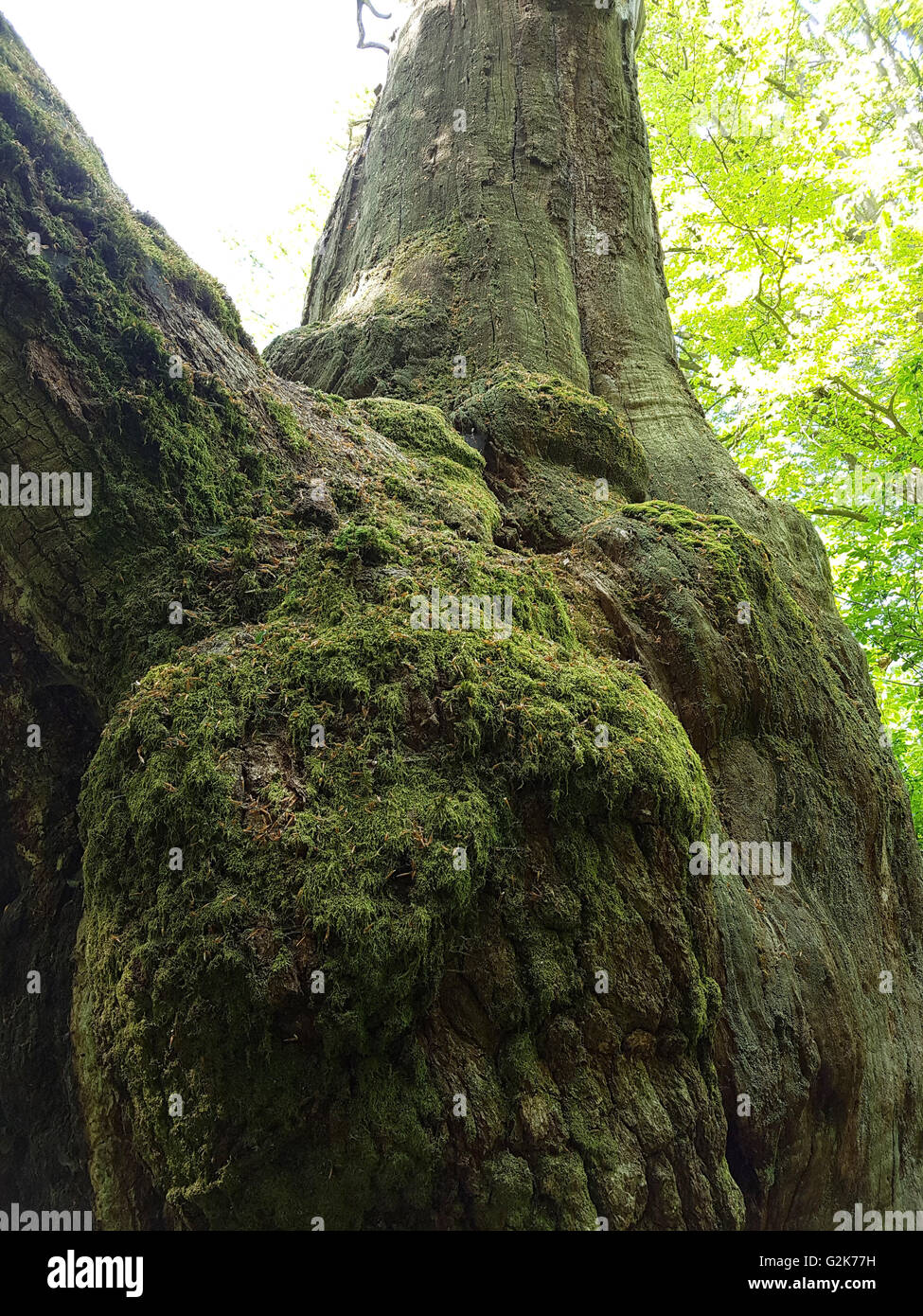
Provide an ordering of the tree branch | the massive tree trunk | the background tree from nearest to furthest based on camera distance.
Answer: the massive tree trunk → the tree branch → the background tree

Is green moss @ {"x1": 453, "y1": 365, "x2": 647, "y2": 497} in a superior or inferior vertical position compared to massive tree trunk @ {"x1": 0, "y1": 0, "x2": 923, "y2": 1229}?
superior

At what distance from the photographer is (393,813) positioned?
2.24 meters

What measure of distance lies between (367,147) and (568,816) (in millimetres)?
5941

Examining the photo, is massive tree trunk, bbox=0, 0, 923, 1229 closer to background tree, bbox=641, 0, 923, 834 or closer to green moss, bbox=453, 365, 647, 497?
green moss, bbox=453, 365, 647, 497

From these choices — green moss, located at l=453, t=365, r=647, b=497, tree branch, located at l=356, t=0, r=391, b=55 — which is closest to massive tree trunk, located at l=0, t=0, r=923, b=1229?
green moss, located at l=453, t=365, r=647, b=497

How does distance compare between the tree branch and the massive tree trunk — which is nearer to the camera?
the massive tree trunk

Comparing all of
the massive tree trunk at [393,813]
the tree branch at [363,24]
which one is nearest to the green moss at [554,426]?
the massive tree trunk at [393,813]

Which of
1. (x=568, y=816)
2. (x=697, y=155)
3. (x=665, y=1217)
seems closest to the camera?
(x=665, y=1217)

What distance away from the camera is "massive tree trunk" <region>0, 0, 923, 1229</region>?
205cm

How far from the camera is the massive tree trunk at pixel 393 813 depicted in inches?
80.9

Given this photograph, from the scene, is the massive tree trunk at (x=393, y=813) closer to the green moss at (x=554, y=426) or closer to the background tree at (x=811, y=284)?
the green moss at (x=554, y=426)

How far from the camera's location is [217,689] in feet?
8.08

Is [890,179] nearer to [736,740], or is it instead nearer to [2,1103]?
[736,740]

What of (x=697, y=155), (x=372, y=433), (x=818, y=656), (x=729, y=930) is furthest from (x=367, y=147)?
(x=697, y=155)
